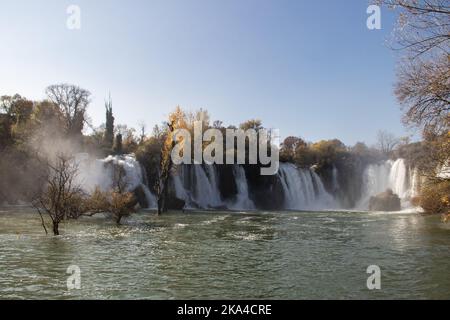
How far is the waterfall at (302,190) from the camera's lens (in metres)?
54.0

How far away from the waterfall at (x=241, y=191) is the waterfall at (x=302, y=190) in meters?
4.98

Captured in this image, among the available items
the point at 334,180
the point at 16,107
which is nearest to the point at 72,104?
the point at 16,107

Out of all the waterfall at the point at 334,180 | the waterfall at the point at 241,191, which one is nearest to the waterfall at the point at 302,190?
the waterfall at the point at 334,180

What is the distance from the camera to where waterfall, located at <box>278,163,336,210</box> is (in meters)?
54.0

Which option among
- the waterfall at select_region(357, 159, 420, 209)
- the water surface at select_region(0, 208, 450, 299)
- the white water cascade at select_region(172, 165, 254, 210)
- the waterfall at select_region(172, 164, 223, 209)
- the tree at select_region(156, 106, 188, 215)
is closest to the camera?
the water surface at select_region(0, 208, 450, 299)

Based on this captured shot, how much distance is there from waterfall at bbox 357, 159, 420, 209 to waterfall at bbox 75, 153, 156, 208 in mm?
30738

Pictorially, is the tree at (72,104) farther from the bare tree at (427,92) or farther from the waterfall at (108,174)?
the bare tree at (427,92)

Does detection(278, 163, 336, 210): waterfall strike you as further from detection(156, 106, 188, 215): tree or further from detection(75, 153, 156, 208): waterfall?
detection(156, 106, 188, 215): tree

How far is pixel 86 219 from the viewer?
1050 inches

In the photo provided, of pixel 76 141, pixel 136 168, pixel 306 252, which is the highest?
pixel 76 141

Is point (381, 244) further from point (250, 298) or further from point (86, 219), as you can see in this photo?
point (86, 219)

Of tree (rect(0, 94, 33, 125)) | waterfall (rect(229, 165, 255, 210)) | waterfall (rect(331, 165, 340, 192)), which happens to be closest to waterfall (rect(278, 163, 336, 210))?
waterfall (rect(331, 165, 340, 192))

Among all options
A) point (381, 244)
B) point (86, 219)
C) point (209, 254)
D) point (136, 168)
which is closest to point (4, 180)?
point (136, 168)
